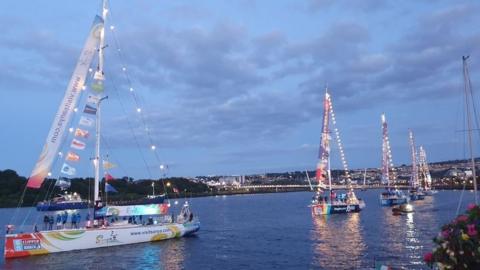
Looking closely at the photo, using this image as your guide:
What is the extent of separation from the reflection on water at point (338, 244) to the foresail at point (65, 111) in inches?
920

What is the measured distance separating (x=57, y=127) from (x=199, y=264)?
1716 cm

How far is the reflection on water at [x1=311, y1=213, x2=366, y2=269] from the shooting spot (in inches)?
1443

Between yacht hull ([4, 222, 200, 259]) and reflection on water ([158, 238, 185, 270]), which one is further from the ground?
yacht hull ([4, 222, 200, 259])

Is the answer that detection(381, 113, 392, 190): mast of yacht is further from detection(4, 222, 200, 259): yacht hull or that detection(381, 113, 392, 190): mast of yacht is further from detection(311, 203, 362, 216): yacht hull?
detection(4, 222, 200, 259): yacht hull

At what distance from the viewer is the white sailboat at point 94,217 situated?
40375 millimetres

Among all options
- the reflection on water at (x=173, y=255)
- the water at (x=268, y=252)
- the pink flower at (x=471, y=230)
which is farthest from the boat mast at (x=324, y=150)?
the pink flower at (x=471, y=230)

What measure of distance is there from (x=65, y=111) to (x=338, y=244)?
27.5 m

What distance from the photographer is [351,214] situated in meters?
85.7

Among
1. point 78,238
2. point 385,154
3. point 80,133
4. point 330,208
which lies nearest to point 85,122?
point 80,133

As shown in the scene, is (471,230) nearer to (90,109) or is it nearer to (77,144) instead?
(77,144)

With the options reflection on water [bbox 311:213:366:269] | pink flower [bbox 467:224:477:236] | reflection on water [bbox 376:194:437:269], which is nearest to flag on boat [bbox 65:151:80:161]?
reflection on water [bbox 311:213:366:269]

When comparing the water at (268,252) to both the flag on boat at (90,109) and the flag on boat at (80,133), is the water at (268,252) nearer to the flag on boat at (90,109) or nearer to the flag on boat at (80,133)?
the flag on boat at (80,133)

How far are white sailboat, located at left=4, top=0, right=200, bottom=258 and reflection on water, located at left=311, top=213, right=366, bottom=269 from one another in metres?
15.9

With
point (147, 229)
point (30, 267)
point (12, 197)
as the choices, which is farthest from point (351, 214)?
point (12, 197)
